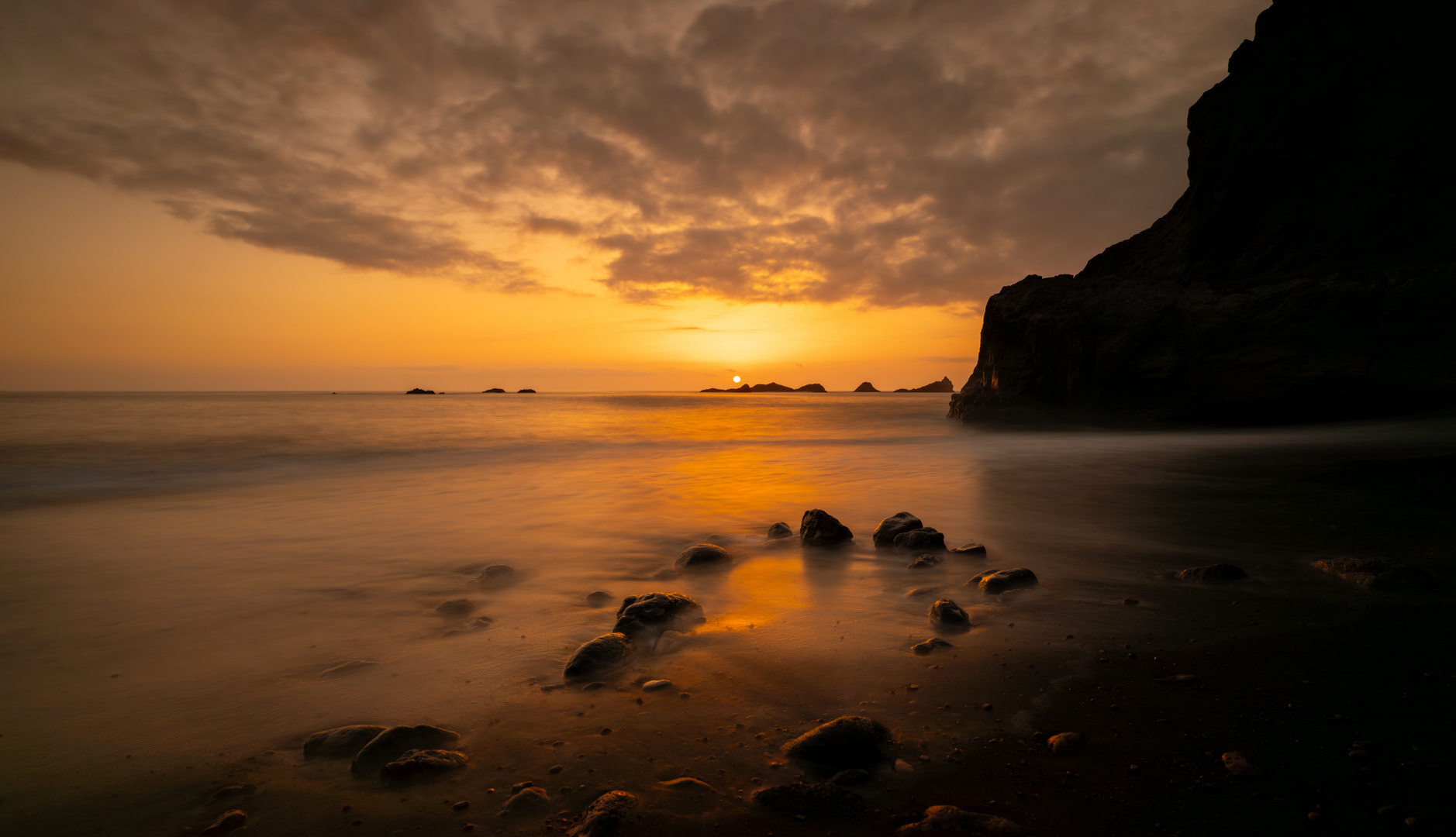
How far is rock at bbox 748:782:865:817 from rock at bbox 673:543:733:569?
11.4 ft

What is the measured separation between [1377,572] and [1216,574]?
3.13 feet

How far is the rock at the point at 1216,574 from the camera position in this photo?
450cm

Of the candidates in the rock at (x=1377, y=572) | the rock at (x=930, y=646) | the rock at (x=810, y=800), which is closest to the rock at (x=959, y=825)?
the rock at (x=810, y=800)

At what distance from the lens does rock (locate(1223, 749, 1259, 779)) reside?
217cm

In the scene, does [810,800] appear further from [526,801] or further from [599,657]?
[599,657]

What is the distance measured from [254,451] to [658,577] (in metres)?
20.3

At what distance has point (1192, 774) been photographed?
7.25ft

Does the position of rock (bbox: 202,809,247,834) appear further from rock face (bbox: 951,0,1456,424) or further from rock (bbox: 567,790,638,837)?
rock face (bbox: 951,0,1456,424)

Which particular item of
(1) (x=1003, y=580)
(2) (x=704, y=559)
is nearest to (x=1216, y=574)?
(1) (x=1003, y=580)

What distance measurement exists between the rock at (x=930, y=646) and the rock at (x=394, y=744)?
237cm

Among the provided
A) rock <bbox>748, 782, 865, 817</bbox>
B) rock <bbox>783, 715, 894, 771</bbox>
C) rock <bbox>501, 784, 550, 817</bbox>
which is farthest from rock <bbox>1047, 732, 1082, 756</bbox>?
rock <bbox>501, 784, 550, 817</bbox>

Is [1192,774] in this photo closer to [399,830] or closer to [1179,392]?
[399,830]

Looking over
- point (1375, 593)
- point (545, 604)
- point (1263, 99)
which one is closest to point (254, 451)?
point (545, 604)

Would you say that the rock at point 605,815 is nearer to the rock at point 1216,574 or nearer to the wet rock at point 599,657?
the wet rock at point 599,657
